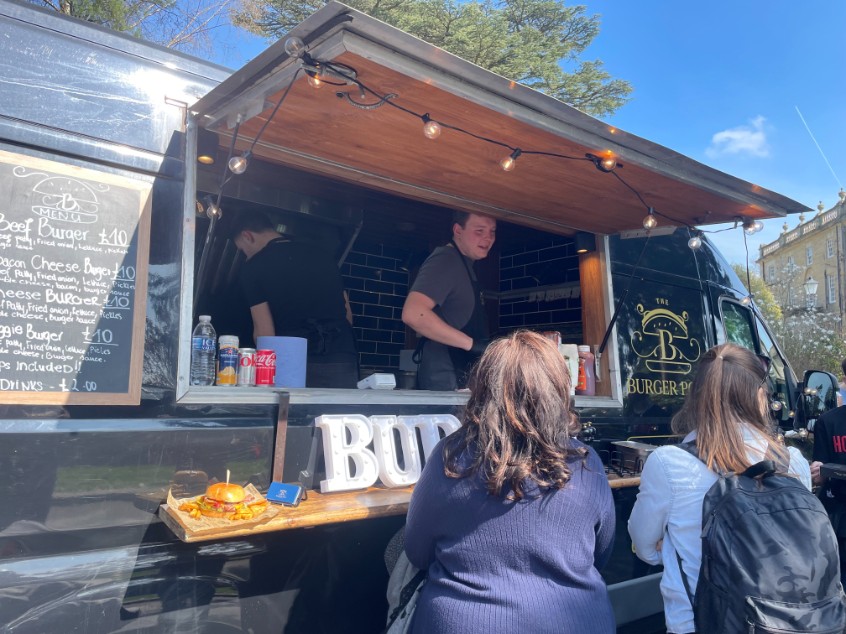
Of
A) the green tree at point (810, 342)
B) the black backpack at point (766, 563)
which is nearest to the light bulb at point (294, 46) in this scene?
the black backpack at point (766, 563)

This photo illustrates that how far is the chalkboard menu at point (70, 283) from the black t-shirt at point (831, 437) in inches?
146

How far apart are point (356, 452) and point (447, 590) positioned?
0.89m

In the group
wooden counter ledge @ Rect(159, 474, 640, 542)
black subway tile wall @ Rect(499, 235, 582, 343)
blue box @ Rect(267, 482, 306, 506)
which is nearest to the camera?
wooden counter ledge @ Rect(159, 474, 640, 542)

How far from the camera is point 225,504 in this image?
2.03 meters

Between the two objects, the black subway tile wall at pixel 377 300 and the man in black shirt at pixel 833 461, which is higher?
the black subway tile wall at pixel 377 300

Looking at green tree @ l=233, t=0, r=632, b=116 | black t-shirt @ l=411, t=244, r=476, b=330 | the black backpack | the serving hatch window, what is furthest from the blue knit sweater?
green tree @ l=233, t=0, r=632, b=116

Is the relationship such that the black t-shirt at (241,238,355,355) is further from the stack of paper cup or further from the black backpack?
the black backpack

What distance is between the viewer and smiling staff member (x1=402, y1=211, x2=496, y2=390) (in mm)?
3484

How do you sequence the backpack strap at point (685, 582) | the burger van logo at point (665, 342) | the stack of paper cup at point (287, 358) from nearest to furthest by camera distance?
1. the backpack strap at point (685, 582)
2. the stack of paper cup at point (287, 358)
3. the burger van logo at point (665, 342)

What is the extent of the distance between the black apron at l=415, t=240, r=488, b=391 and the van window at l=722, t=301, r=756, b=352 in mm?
1963

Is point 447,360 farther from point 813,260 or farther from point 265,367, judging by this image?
point 813,260

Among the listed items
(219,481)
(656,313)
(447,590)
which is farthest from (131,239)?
(656,313)

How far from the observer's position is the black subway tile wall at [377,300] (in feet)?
18.7

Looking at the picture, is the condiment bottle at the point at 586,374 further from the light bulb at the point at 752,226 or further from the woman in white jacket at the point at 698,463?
the woman in white jacket at the point at 698,463
